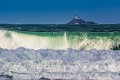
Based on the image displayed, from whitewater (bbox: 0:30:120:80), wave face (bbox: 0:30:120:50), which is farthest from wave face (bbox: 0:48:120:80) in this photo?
wave face (bbox: 0:30:120:50)

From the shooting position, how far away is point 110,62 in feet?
49.1

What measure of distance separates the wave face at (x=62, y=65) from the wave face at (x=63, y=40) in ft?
20.1

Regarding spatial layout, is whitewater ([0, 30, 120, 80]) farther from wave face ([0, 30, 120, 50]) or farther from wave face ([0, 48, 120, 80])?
wave face ([0, 30, 120, 50])

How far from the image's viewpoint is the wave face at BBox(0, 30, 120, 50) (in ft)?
77.2

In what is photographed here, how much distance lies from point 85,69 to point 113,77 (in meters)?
1.48

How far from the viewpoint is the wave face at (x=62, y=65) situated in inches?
554

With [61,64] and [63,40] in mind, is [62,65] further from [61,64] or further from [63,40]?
[63,40]

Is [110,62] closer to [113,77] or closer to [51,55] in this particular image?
[113,77]

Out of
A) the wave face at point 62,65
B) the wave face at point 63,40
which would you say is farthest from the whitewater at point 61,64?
the wave face at point 63,40

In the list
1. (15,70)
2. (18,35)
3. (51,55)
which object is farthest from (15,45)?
(15,70)

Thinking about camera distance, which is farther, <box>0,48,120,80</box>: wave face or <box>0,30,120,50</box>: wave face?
<box>0,30,120,50</box>: wave face

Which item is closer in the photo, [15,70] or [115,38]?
[15,70]

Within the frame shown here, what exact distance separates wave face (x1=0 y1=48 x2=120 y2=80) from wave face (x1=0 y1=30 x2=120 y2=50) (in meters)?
6.11

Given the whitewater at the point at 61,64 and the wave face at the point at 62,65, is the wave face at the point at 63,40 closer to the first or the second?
the whitewater at the point at 61,64
